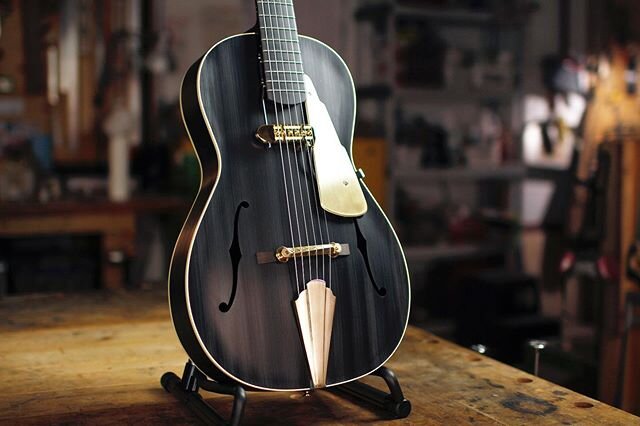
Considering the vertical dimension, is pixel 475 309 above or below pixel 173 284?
below

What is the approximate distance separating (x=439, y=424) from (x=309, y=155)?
0.43 metres

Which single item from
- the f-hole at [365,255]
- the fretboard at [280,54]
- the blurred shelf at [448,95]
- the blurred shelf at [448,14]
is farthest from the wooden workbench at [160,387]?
the blurred shelf at [448,14]

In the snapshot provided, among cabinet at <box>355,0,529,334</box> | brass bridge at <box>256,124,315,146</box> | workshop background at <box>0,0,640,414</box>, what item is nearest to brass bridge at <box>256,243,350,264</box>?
brass bridge at <box>256,124,315,146</box>

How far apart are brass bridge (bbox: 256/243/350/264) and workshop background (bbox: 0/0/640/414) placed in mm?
1905

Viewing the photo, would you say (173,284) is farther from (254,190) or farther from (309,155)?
(309,155)

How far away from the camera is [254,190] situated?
1.25m

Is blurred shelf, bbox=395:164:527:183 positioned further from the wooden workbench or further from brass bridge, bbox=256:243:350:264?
brass bridge, bbox=256:243:350:264

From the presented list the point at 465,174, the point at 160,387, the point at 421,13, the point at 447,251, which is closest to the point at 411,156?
the point at 465,174

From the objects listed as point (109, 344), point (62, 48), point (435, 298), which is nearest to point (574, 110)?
point (435, 298)

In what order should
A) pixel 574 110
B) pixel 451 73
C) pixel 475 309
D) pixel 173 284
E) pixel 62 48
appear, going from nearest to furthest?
pixel 173 284
pixel 62 48
pixel 475 309
pixel 451 73
pixel 574 110

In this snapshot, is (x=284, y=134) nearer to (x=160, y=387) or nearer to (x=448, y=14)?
(x=160, y=387)

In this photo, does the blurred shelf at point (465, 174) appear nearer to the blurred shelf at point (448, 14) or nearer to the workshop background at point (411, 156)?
the workshop background at point (411, 156)

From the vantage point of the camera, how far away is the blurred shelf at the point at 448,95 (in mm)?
4410

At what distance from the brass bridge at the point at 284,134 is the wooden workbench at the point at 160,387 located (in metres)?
0.40
